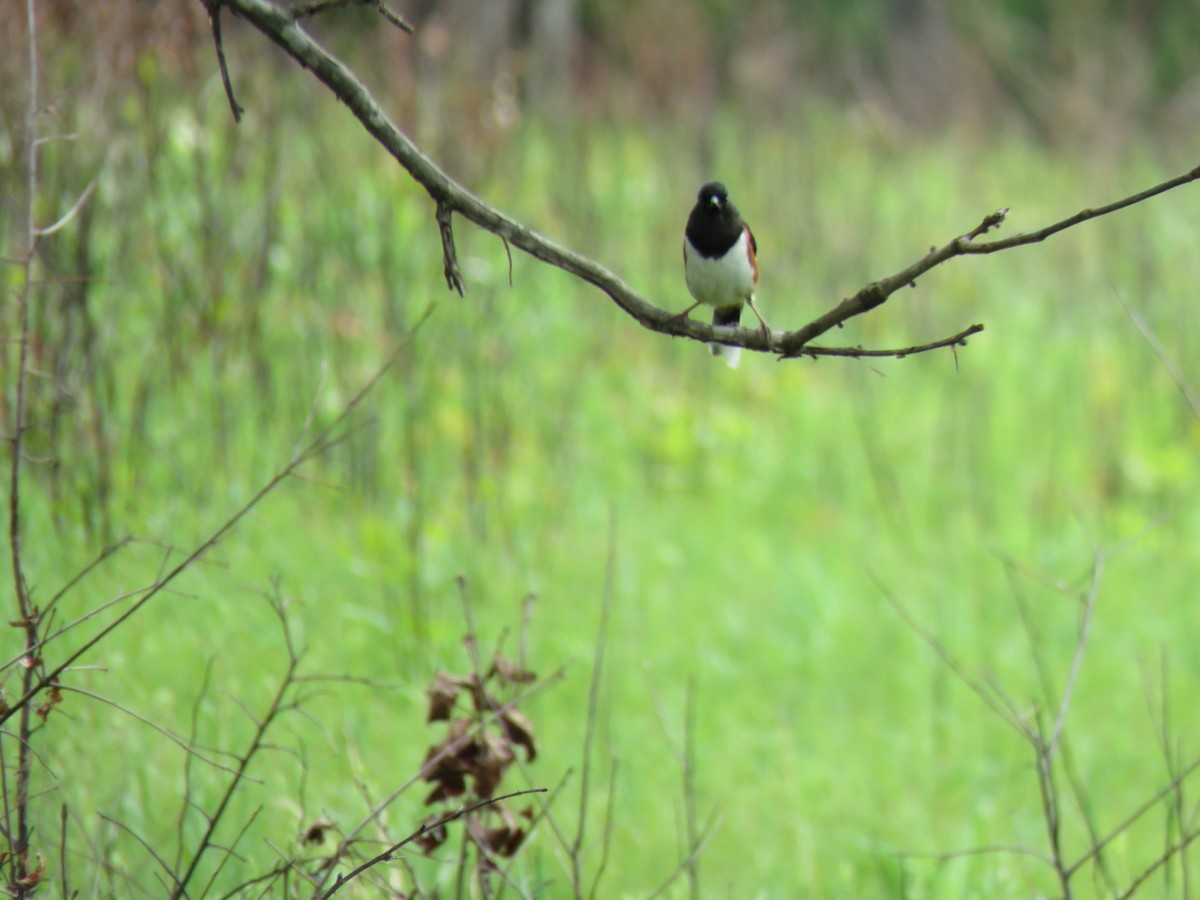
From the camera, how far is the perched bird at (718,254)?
272 centimetres

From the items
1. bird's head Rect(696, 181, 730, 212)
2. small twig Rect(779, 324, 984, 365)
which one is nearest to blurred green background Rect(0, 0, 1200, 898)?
small twig Rect(779, 324, 984, 365)

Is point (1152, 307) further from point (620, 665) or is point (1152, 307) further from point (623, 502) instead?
point (620, 665)

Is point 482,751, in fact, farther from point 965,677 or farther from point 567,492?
point 567,492

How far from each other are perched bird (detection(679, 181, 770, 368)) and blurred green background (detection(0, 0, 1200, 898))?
1.87ft

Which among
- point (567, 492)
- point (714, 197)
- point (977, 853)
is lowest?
point (977, 853)

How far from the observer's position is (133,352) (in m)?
4.73

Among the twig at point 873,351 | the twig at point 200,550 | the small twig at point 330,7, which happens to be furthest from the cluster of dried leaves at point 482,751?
the small twig at point 330,7

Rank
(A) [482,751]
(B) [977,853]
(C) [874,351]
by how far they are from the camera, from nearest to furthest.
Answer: (C) [874,351] → (A) [482,751] → (B) [977,853]

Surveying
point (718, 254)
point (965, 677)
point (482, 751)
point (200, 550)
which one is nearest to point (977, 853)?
point (965, 677)

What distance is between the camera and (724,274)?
2725mm

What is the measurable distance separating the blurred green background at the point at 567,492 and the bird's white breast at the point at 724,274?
1.86 ft

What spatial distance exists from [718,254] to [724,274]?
43mm

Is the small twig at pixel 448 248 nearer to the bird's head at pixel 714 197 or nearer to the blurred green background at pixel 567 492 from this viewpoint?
the blurred green background at pixel 567 492

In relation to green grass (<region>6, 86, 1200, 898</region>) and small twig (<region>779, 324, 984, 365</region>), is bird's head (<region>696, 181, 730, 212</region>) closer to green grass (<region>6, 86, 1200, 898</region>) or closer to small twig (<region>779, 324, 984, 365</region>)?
green grass (<region>6, 86, 1200, 898</region>)
